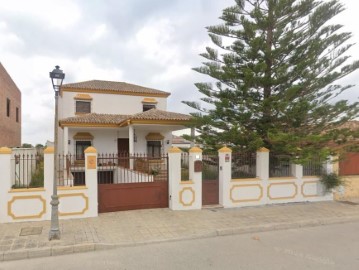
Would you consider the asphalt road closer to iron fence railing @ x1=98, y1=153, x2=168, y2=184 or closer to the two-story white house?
iron fence railing @ x1=98, y1=153, x2=168, y2=184

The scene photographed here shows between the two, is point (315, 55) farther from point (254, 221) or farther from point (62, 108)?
point (62, 108)

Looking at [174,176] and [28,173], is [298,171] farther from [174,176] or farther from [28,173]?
[28,173]

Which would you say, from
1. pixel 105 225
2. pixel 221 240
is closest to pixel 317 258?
pixel 221 240

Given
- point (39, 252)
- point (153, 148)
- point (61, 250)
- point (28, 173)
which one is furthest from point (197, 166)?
point (153, 148)

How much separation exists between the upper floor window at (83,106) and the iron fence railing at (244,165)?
1527 centimetres

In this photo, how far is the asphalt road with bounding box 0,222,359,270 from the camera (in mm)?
5098

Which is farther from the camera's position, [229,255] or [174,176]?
[174,176]

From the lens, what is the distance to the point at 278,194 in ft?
33.8

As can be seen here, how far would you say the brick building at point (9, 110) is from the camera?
2050 cm

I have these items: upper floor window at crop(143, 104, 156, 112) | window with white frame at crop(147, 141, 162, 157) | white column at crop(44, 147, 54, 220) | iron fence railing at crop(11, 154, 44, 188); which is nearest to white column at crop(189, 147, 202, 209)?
white column at crop(44, 147, 54, 220)

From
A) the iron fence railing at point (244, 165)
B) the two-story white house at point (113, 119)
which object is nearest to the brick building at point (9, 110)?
the two-story white house at point (113, 119)

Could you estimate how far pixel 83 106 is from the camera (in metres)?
22.4

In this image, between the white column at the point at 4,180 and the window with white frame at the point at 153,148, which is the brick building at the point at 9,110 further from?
the white column at the point at 4,180

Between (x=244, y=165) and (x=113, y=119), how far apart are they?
38.9 feet
